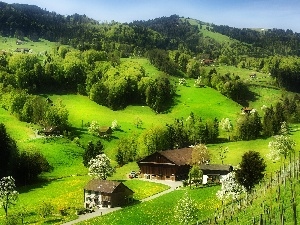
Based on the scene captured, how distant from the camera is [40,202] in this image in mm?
82750

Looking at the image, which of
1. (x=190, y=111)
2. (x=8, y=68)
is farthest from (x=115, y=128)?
(x=8, y=68)

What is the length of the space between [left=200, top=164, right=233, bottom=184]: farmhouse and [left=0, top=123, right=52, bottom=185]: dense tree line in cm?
3823

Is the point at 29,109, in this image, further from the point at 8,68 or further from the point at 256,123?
the point at 256,123

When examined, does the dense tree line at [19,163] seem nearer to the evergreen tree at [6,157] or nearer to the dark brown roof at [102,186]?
the evergreen tree at [6,157]

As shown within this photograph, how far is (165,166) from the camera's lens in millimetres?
108750

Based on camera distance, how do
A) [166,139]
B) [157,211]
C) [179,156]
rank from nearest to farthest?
[157,211] < [179,156] < [166,139]

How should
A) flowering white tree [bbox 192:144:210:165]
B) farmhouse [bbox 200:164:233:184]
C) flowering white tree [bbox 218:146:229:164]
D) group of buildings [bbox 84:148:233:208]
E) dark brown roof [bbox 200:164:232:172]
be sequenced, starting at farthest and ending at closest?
flowering white tree [bbox 218:146:229:164] < flowering white tree [bbox 192:144:210:165] < dark brown roof [bbox 200:164:232:172] < farmhouse [bbox 200:164:233:184] < group of buildings [bbox 84:148:233:208]

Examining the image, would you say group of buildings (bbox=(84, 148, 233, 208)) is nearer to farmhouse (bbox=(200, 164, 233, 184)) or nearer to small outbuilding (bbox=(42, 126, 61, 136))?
farmhouse (bbox=(200, 164, 233, 184))

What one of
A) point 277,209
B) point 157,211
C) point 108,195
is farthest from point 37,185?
point 277,209

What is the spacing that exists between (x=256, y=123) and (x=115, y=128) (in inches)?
1759

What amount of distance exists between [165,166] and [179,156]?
18.0 feet

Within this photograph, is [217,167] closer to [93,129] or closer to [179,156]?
[179,156]

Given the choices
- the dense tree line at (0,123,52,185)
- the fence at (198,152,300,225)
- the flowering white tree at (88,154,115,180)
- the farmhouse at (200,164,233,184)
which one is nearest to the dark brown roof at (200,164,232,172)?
the farmhouse at (200,164,233,184)

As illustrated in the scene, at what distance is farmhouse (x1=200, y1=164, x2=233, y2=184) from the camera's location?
308 feet
